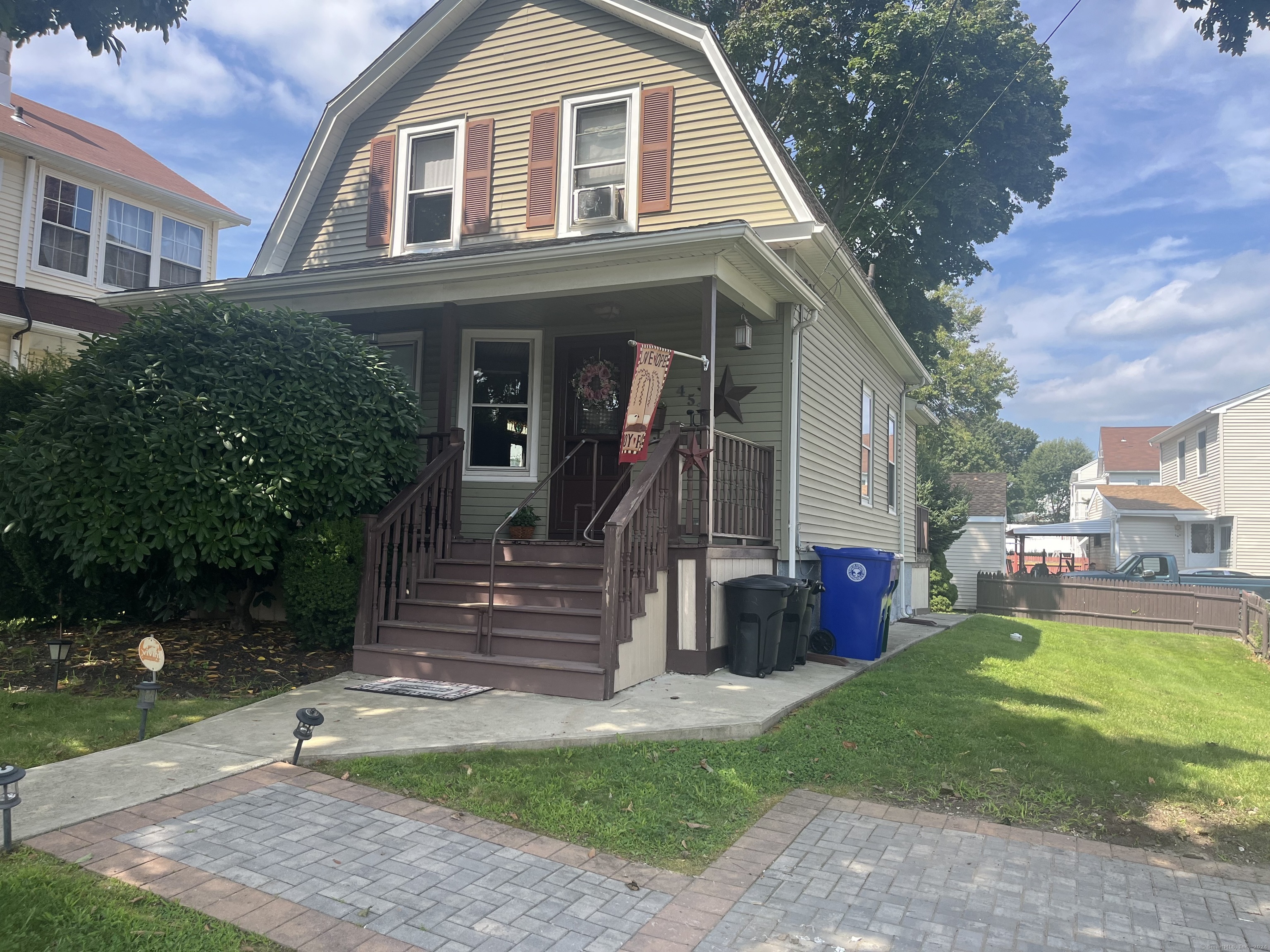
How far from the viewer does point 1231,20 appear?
6102mm

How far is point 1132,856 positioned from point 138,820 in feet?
14.7

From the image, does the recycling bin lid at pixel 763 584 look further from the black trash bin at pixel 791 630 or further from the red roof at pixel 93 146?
the red roof at pixel 93 146

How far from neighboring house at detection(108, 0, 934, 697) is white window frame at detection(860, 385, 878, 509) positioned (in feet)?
0.40

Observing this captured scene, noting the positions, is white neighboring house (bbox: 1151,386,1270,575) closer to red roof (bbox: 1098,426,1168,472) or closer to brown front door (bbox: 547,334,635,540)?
red roof (bbox: 1098,426,1168,472)

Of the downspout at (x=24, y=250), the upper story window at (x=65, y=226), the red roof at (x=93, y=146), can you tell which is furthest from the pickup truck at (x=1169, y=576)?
the downspout at (x=24, y=250)

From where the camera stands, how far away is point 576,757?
4.86 m

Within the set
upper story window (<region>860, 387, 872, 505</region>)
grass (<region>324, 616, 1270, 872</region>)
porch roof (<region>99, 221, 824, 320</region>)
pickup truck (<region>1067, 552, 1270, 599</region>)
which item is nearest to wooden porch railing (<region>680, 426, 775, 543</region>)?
porch roof (<region>99, 221, 824, 320</region>)

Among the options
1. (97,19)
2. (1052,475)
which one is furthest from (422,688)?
(1052,475)

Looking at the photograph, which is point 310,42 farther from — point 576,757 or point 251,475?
point 576,757

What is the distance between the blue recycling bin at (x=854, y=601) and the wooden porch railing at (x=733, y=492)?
31.2 inches

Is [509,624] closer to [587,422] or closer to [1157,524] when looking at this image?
[587,422]

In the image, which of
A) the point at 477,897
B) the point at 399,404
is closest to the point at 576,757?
the point at 477,897

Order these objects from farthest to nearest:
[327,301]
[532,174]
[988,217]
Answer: [988,217]
[532,174]
[327,301]

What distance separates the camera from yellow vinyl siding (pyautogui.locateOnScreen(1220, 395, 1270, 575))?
2745 cm
